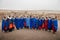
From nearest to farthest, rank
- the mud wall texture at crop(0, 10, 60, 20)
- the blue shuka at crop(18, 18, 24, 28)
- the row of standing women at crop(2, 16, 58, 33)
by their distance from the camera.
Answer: the row of standing women at crop(2, 16, 58, 33)
the blue shuka at crop(18, 18, 24, 28)
the mud wall texture at crop(0, 10, 60, 20)

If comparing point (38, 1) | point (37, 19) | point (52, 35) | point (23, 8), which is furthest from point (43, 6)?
point (52, 35)

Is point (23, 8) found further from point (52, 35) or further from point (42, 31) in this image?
point (52, 35)

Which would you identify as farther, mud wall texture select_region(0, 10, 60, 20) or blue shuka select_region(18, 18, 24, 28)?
mud wall texture select_region(0, 10, 60, 20)

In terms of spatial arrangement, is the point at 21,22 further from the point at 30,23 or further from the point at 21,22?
the point at 30,23

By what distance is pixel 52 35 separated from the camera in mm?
9703

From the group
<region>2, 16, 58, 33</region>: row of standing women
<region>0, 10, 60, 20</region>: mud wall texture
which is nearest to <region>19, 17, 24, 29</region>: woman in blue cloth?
<region>2, 16, 58, 33</region>: row of standing women

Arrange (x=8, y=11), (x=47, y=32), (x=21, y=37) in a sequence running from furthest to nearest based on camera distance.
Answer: (x=8, y=11)
(x=47, y=32)
(x=21, y=37)

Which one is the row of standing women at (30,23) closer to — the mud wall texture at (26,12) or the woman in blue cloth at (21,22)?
the woman in blue cloth at (21,22)

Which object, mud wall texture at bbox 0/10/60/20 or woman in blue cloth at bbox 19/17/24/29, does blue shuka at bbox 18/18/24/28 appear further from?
mud wall texture at bbox 0/10/60/20

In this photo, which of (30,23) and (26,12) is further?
(26,12)

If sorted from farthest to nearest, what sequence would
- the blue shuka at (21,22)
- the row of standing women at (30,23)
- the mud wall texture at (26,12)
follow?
the mud wall texture at (26,12) < the blue shuka at (21,22) < the row of standing women at (30,23)

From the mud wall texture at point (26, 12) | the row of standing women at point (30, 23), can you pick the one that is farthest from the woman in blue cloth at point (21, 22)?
the mud wall texture at point (26, 12)

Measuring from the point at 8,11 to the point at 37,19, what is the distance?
18.4 ft

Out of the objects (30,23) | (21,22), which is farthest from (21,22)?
(30,23)
